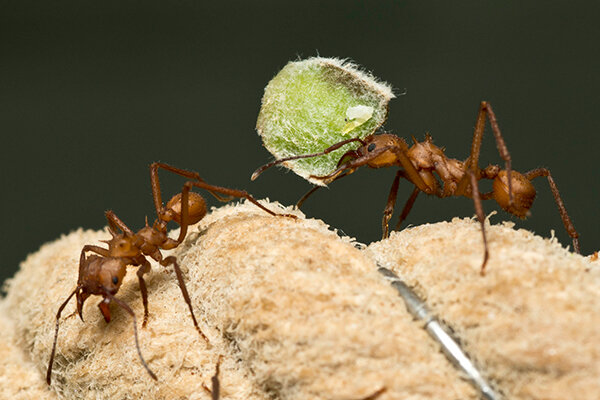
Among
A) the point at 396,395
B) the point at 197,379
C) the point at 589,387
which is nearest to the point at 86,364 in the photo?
the point at 197,379

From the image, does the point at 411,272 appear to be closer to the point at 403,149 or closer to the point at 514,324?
Answer: the point at 514,324

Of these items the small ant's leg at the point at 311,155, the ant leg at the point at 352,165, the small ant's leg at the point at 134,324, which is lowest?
the small ant's leg at the point at 134,324

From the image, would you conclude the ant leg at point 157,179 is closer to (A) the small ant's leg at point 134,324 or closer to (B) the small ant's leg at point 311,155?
(B) the small ant's leg at point 311,155

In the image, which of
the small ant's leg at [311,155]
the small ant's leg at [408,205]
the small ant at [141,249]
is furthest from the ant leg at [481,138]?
the small ant at [141,249]

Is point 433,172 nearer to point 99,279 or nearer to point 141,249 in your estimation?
point 141,249

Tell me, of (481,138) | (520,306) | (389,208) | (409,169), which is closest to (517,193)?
(481,138)

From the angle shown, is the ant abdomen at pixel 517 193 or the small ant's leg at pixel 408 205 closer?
the ant abdomen at pixel 517 193

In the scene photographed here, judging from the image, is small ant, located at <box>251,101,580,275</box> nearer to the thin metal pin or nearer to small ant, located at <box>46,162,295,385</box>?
small ant, located at <box>46,162,295,385</box>
